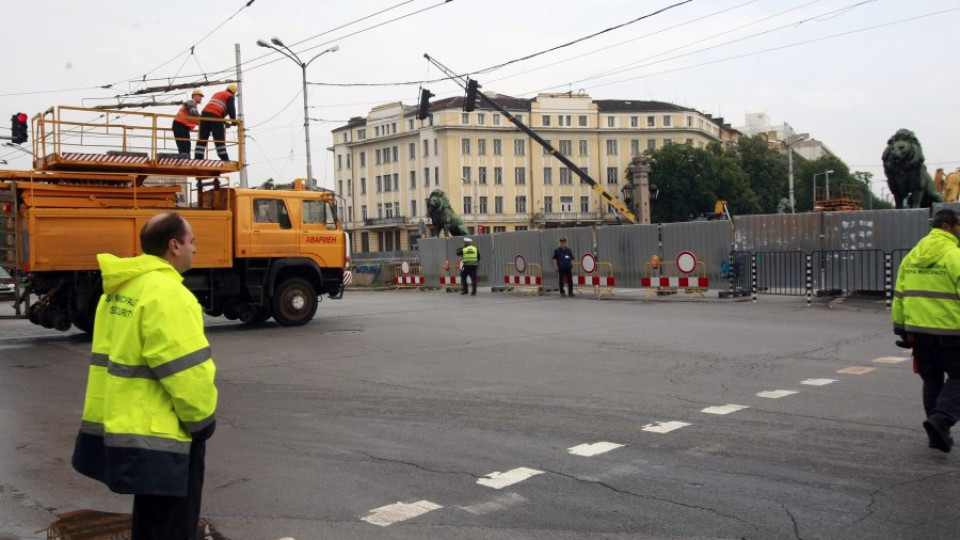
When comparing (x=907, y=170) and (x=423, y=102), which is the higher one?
A: (x=423, y=102)

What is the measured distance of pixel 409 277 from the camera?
33688 mm

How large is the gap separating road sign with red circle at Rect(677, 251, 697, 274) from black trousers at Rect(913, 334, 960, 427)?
623 inches

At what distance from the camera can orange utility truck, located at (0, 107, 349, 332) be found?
47.6 ft

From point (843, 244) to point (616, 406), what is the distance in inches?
582

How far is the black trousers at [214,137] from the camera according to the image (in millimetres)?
16703

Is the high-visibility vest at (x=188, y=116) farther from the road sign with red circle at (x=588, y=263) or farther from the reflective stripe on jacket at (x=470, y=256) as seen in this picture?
the road sign with red circle at (x=588, y=263)

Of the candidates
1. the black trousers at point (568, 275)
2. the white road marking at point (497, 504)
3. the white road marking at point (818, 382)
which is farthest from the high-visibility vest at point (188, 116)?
the white road marking at point (497, 504)

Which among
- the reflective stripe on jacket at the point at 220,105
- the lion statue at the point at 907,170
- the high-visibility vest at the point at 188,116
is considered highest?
the reflective stripe on jacket at the point at 220,105

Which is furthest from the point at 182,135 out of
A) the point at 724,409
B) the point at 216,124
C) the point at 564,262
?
the point at 724,409

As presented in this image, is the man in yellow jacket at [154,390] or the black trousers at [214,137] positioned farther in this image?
the black trousers at [214,137]

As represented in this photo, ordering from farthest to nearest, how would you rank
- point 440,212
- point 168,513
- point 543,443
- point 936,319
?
point 440,212
point 543,443
point 936,319
point 168,513

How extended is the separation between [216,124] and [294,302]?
159 inches

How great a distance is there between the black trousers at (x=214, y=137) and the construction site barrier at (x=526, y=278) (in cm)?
1243

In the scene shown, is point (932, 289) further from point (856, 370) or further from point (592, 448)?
point (856, 370)
